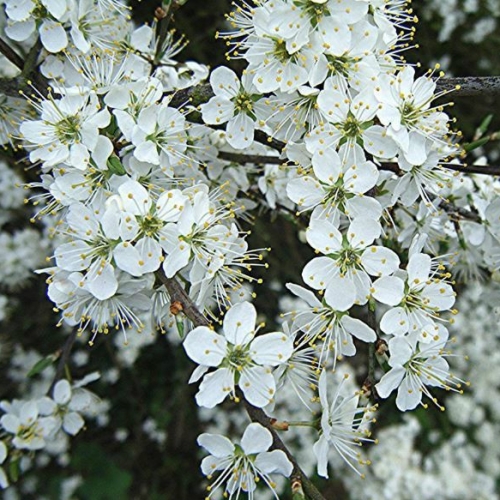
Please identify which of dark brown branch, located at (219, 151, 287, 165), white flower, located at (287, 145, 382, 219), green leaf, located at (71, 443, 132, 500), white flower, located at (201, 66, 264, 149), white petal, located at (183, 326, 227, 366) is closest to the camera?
white petal, located at (183, 326, 227, 366)

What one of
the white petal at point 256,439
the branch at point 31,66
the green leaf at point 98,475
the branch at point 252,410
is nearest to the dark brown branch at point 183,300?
the branch at point 252,410

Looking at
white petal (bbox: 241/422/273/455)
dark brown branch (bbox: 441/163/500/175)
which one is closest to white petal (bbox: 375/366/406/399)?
white petal (bbox: 241/422/273/455)

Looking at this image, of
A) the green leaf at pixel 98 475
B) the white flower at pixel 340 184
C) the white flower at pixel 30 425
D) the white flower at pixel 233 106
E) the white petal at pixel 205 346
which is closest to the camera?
the white petal at pixel 205 346

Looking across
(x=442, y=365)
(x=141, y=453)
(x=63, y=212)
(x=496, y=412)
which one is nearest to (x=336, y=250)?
(x=442, y=365)

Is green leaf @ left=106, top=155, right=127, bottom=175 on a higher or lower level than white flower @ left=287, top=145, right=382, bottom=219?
higher

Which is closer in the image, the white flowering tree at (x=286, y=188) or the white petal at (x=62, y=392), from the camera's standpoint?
the white flowering tree at (x=286, y=188)

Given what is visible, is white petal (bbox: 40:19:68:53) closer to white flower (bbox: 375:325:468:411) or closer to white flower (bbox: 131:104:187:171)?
white flower (bbox: 131:104:187:171)

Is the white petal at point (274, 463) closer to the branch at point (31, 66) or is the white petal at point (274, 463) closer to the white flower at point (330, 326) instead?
the white flower at point (330, 326)
